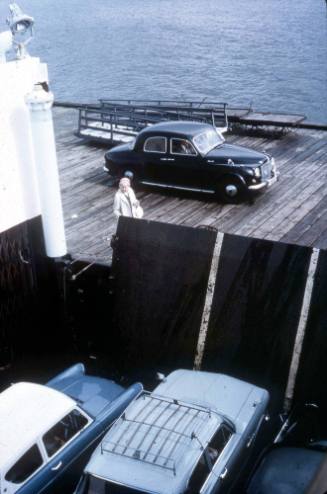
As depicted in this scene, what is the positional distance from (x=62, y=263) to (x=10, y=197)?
1.45 m

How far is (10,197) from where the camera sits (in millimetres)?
7660

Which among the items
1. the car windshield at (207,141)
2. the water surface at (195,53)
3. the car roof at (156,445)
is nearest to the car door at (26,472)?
the car roof at (156,445)

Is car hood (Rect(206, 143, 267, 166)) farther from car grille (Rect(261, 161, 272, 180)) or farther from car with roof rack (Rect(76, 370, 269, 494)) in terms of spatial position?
car with roof rack (Rect(76, 370, 269, 494))

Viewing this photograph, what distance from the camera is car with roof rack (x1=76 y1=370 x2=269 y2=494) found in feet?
16.6

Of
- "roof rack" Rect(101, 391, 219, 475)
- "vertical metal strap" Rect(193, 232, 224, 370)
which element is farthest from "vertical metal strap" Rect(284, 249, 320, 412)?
"roof rack" Rect(101, 391, 219, 475)

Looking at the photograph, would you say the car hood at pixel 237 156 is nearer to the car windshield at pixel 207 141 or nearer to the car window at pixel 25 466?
the car windshield at pixel 207 141

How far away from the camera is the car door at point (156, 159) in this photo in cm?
1295

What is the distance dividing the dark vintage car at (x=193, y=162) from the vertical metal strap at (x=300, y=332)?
5.27m

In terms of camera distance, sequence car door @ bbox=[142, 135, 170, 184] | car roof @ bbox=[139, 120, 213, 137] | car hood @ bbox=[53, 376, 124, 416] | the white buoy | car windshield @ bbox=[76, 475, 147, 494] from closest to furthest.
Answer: car windshield @ bbox=[76, 475, 147, 494] < car hood @ bbox=[53, 376, 124, 416] < the white buoy < car roof @ bbox=[139, 120, 213, 137] < car door @ bbox=[142, 135, 170, 184]

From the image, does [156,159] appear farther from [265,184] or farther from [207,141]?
[265,184]

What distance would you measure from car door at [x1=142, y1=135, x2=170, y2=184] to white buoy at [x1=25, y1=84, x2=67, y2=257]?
5250mm

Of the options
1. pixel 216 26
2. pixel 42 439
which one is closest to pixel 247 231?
pixel 42 439

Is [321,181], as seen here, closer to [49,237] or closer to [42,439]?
[49,237]

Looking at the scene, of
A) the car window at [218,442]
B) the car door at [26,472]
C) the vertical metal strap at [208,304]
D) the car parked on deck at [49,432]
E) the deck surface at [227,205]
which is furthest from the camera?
the deck surface at [227,205]
